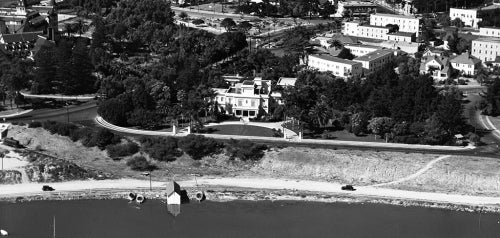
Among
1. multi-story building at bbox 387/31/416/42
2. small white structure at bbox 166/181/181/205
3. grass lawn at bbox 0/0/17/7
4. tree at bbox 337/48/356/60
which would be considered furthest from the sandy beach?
grass lawn at bbox 0/0/17/7

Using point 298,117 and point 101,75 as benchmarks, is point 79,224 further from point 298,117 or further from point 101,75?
point 101,75

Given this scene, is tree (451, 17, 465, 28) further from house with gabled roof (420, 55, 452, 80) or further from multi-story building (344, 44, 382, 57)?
house with gabled roof (420, 55, 452, 80)

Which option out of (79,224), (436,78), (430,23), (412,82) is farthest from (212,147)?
(430,23)

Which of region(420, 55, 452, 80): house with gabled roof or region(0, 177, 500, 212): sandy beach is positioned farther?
region(420, 55, 452, 80): house with gabled roof

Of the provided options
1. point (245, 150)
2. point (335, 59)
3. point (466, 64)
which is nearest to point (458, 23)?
point (466, 64)

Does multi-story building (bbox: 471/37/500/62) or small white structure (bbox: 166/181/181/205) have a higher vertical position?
multi-story building (bbox: 471/37/500/62)

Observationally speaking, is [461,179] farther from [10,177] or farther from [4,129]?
[4,129]

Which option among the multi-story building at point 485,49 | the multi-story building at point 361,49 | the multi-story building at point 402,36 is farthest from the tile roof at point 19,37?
the multi-story building at point 485,49

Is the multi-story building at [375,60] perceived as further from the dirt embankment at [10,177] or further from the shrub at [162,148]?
the dirt embankment at [10,177]
